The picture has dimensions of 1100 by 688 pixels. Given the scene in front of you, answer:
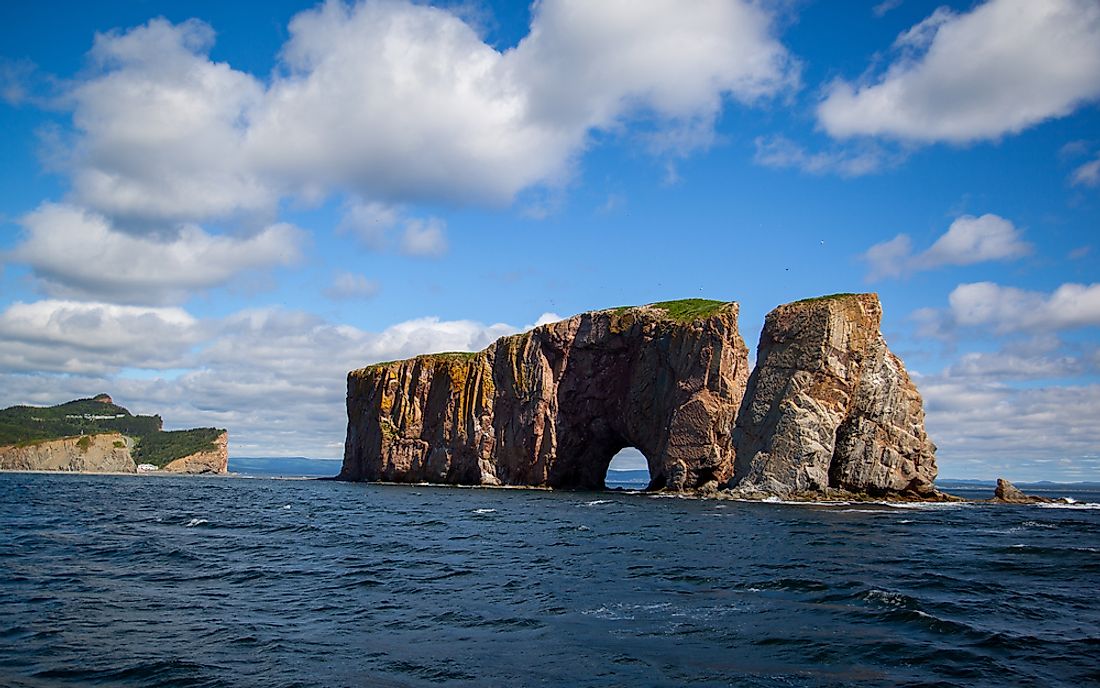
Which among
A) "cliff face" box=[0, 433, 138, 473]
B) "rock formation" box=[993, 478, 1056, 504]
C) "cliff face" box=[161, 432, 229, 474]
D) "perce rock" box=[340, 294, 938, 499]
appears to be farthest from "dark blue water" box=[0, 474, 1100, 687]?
"cliff face" box=[161, 432, 229, 474]

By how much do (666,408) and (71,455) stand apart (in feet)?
465

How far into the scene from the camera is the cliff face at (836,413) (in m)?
65.6

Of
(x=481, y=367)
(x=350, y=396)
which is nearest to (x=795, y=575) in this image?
(x=481, y=367)

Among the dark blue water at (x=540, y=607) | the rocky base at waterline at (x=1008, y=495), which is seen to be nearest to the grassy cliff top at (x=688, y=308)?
the rocky base at waterline at (x=1008, y=495)

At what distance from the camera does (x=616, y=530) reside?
37719 mm

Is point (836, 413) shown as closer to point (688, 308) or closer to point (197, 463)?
point (688, 308)

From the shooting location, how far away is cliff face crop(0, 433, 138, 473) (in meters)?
160

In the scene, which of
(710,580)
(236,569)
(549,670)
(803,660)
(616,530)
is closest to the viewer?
(549,670)

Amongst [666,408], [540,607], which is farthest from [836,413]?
[540,607]

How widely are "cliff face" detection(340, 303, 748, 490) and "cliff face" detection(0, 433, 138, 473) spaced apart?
83.1 m

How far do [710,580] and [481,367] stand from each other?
267 feet

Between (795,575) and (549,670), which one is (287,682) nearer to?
(549,670)

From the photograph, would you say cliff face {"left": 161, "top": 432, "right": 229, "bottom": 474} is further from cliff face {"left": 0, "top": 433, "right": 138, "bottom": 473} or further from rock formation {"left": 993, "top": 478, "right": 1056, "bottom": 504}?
rock formation {"left": 993, "top": 478, "right": 1056, "bottom": 504}

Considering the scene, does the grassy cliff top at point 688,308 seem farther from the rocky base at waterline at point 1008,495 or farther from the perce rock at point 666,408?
the rocky base at waterline at point 1008,495
